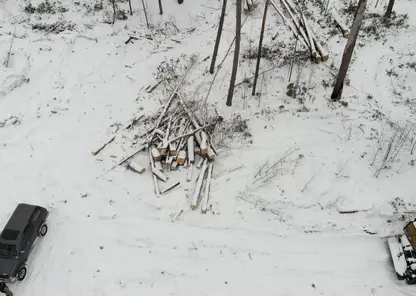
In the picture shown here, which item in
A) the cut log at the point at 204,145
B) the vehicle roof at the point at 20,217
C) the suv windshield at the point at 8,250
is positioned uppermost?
the cut log at the point at 204,145

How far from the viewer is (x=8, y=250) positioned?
392 inches

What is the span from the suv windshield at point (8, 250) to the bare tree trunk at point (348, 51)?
12.9 meters

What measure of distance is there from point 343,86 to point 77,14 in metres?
16.4

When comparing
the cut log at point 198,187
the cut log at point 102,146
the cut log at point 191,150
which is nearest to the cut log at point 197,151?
the cut log at point 191,150

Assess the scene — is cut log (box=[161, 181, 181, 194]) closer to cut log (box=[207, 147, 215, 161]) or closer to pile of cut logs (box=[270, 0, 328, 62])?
cut log (box=[207, 147, 215, 161])

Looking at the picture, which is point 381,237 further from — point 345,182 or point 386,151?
point 386,151

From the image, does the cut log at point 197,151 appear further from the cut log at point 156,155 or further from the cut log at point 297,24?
the cut log at point 297,24

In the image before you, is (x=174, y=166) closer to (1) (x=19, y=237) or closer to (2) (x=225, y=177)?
(2) (x=225, y=177)

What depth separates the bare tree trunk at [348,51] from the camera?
12.0m

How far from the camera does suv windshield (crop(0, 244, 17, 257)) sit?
9859mm

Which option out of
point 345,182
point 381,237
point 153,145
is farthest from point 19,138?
point 381,237

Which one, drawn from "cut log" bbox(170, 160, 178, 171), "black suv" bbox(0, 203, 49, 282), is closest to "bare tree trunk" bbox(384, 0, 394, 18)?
"cut log" bbox(170, 160, 178, 171)

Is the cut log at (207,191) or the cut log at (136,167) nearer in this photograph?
the cut log at (207,191)

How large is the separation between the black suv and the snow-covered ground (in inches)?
14.8
